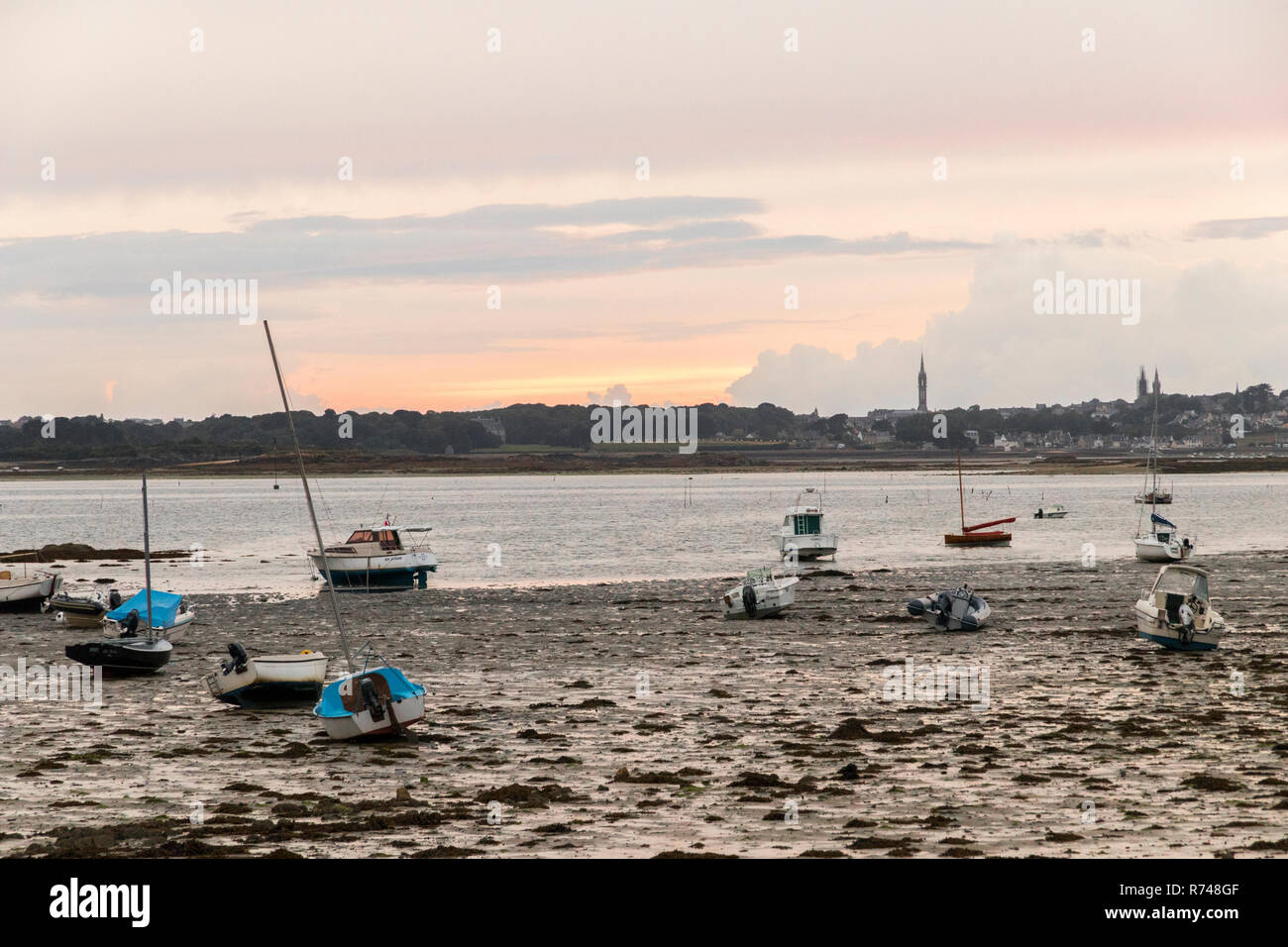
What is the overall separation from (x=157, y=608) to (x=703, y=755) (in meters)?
22.3

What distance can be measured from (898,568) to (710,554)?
1383 centimetres

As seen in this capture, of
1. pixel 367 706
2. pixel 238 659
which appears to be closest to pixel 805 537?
pixel 238 659

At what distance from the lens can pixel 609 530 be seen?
98.9m

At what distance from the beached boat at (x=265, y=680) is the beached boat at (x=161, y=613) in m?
11.1

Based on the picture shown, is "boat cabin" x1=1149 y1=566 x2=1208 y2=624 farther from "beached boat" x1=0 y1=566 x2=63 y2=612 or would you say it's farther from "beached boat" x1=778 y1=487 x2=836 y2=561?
"beached boat" x1=0 y1=566 x2=63 y2=612

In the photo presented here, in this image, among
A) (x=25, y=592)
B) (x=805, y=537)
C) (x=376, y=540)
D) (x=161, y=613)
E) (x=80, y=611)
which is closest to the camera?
(x=161, y=613)

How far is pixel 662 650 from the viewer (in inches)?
1313

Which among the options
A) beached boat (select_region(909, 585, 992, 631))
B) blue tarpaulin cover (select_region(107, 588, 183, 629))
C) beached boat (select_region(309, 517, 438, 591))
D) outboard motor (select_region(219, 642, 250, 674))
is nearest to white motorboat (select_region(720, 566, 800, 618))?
beached boat (select_region(909, 585, 992, 631))

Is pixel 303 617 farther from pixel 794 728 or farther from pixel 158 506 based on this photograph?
pixel 158 506

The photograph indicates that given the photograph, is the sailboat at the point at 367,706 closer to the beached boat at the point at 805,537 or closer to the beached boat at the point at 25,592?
the beached boat at the point at 25,592

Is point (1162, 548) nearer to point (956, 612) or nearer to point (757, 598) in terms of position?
point (956, 612)

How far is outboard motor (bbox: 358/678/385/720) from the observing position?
21.1m

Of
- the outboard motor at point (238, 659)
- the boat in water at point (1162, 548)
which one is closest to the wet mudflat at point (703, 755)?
the outboard motor at point (238, 659)

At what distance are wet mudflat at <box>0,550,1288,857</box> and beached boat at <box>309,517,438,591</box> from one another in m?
17.8
